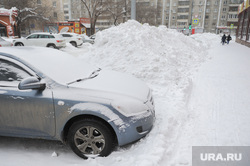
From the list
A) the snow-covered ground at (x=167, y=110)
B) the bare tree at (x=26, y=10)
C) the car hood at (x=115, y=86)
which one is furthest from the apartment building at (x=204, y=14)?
the car hood at (x=115, y=86)

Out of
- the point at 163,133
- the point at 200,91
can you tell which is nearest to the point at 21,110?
the point at 163,133

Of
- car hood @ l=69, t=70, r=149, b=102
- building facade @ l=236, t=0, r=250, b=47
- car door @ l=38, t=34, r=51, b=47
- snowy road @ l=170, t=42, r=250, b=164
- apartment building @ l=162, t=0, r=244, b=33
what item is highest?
apartment building @ l=162, t=0, r=244, b=33

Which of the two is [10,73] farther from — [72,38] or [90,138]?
[72,38]

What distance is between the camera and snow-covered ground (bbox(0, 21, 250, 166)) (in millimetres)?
2924

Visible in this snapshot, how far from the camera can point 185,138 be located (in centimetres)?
348

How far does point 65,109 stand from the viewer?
2730 mm

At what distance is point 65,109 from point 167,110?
2.56 metres

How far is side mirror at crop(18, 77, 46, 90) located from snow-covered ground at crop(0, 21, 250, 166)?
3.73 ft

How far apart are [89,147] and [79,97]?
0.78 metres

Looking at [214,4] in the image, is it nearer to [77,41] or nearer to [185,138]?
[77,41]

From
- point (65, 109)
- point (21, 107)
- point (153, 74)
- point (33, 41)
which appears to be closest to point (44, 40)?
point (33, 41)

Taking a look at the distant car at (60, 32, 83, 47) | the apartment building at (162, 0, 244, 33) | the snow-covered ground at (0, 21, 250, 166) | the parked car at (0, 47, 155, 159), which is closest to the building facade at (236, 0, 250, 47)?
the snow-covered ground at (0, 21, 250, 166)

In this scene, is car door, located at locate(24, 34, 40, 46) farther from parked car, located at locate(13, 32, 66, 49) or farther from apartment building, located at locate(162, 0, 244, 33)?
apartment building, located at locate(162, 0, 244, 33)

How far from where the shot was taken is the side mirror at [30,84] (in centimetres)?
264
